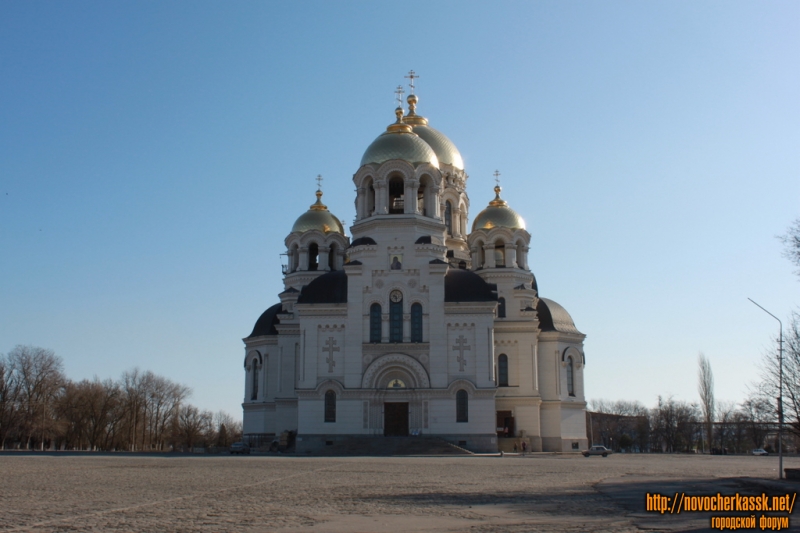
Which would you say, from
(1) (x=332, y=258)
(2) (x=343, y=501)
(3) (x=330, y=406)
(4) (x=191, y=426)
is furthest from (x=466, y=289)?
(4) (x=191, y=426)

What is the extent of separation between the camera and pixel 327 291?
1966 inches

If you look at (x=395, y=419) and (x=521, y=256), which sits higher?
(x=521, y=256)

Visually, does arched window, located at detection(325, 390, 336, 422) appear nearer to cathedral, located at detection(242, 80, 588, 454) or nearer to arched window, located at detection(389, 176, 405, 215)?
cathedral, located at detection(242, 80, 588, 454)

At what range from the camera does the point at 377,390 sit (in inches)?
1887

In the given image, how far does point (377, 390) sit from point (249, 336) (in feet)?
48.1

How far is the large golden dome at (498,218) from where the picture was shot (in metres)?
56.5

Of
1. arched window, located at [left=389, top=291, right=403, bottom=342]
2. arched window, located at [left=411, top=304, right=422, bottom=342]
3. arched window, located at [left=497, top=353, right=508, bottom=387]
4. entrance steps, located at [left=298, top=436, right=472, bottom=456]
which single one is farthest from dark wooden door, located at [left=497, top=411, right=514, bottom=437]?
arched window, located at [left=389, top=291, right=403, bottom=342]

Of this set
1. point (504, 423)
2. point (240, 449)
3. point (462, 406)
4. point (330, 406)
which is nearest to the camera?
point (462, 406)

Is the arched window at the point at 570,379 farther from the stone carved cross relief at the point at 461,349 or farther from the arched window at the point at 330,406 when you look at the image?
the arched window at the point at 330,406

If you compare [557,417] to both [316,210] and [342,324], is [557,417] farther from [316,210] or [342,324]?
[316,210]

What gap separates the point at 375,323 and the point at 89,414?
1544 inches

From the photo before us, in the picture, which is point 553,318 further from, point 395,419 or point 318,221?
point 318,221

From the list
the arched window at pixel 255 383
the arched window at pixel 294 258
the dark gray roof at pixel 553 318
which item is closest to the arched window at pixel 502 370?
the dark gray roof at pixel 553 318

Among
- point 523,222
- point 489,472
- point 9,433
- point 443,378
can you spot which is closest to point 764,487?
point 489,472
